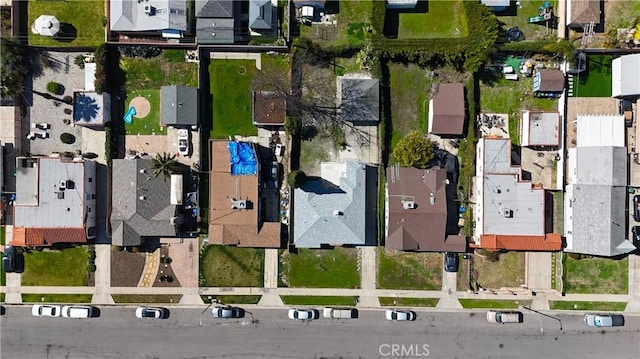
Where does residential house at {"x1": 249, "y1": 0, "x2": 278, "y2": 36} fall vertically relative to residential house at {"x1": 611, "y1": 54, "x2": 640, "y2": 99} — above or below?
above

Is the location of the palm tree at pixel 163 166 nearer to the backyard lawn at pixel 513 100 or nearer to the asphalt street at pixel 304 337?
the asphalt street at pixel 304 337

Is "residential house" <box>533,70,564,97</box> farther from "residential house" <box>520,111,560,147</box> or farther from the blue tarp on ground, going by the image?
the blue tarp on ground

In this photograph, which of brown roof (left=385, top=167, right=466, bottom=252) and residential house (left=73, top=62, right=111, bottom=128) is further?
residential house (left=73, top=62, right=111, bottom=128)

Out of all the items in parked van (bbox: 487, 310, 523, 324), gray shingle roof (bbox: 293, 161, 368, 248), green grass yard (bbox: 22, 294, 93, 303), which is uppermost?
gray shingle roof (bbox: 293, 161, 368, 248)

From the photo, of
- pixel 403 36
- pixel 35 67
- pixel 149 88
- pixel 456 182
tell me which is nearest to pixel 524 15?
pixel 403 36

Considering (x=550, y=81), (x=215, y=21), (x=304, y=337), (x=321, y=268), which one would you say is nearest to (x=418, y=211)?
(x=321, y=268)

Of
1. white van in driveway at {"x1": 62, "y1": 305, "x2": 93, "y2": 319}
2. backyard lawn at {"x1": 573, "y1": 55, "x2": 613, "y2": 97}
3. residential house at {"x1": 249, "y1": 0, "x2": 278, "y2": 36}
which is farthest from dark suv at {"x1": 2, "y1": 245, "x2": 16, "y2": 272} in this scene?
backyard lawn at {"x1": 573, "y1": 55, "x2": 613, "y2": 97}

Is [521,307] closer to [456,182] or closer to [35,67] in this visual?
[456,182]
